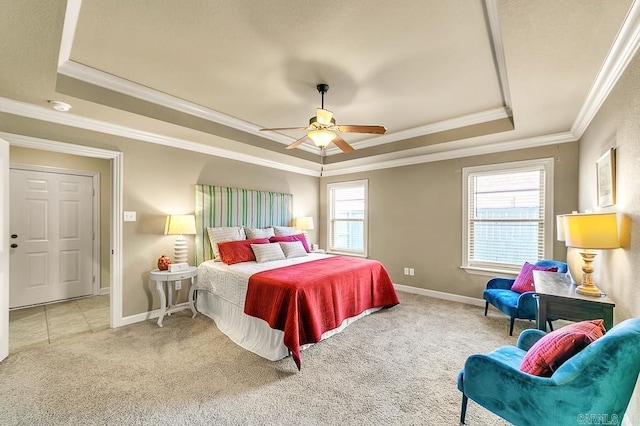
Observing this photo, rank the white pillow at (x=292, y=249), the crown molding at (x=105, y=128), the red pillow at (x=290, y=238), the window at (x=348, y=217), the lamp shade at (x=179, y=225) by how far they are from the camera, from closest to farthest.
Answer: the crown molding at (x=105, y=128), the lamp shade at (x=179, y=225), the white pillow at (x=292, y=249), the red pillow at (x=290, y=238), the window at (x=348, y=217)

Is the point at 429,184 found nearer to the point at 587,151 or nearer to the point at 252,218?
the point at 587,151

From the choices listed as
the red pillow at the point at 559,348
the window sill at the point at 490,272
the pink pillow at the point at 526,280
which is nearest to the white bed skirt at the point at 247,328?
the window sill at the point at 490,272

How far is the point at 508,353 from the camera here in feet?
5.78

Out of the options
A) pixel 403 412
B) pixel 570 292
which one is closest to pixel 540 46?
pixel 570 292

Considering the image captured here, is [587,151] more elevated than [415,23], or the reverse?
[415,23]

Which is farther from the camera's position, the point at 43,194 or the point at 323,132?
the point at 43,194

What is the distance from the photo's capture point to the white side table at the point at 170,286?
3254mm

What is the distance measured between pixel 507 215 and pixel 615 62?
94.6 inches

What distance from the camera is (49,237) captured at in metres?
4.09

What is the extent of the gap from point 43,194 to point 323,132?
14.4 feet

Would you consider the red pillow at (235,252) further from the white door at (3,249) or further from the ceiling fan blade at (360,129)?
the ceiling fan blade at (360,129)

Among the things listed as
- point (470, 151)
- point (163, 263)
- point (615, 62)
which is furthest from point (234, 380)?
point (470, 151)

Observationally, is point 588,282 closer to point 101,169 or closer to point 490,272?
point 490,272

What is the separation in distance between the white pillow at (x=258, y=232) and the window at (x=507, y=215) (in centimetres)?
312
